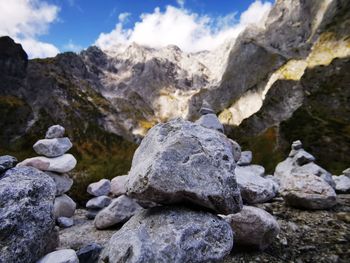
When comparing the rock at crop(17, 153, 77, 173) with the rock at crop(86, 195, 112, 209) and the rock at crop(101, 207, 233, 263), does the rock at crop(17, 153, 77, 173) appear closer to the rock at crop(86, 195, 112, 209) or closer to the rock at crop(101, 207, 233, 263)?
the rock at crop(86, 195, 112, 209)

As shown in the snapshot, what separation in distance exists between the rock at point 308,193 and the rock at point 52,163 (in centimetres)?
1178

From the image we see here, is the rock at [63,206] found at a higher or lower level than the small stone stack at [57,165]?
lower

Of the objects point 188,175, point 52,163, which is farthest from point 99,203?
point 188,175

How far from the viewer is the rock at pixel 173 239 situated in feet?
22.6

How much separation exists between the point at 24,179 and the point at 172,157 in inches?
185

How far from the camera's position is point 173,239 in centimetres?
712

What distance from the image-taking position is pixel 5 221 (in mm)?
7582

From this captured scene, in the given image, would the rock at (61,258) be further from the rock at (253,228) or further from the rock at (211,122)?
the rock at (211,122)

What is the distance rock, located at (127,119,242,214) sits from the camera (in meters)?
7.74

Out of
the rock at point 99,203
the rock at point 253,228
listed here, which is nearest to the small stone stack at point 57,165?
the rock at point 99,203

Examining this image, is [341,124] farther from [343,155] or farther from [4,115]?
[4,115]

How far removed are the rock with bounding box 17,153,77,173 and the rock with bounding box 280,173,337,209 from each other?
1178 cm

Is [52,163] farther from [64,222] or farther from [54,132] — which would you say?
[64,222]

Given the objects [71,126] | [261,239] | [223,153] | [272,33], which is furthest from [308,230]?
[272,33]
